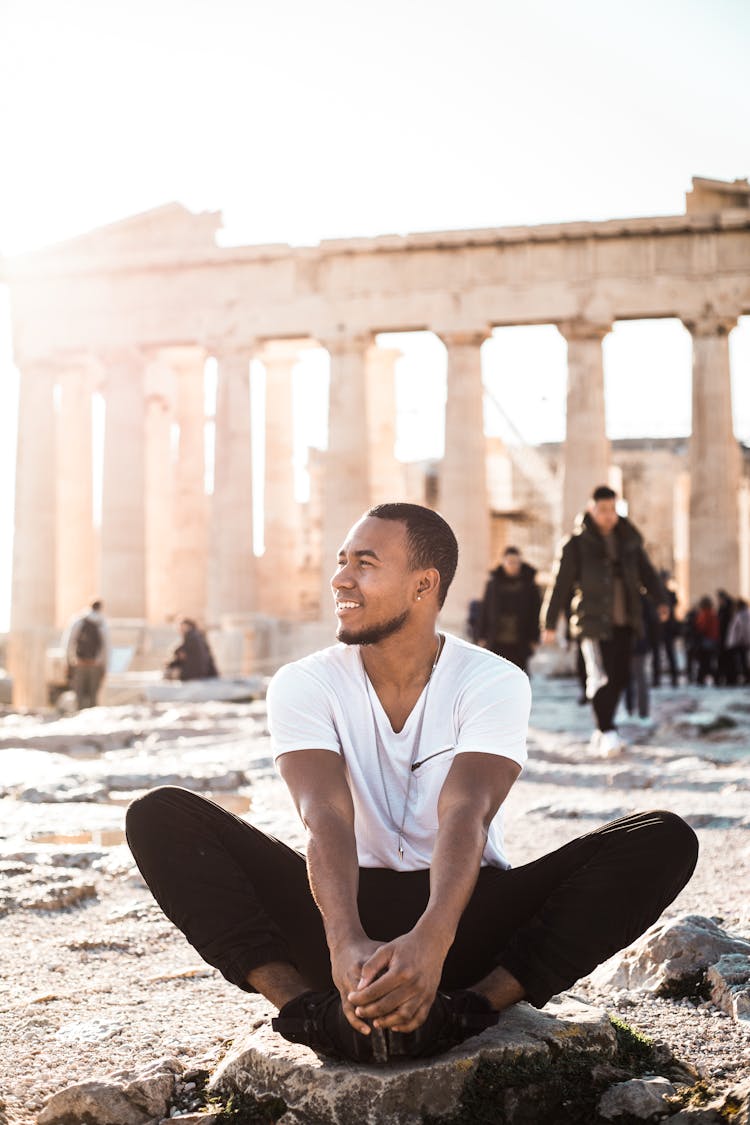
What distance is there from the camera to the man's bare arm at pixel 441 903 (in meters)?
2.88

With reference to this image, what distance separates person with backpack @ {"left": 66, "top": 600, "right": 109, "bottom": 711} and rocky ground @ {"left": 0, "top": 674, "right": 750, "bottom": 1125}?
3.07 metres

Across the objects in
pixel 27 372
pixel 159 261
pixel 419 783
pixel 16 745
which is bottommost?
pixel 16 745

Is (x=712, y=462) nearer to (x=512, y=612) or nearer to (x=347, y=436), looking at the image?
(x=347, y=436)

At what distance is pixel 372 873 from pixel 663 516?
3621cm

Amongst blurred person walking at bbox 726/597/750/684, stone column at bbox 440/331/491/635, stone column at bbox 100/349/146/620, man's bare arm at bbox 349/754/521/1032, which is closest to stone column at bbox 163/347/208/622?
stone column at bbox 100/349/146/620

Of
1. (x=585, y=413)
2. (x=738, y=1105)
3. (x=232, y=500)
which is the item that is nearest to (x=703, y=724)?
(x=738, y=1105)

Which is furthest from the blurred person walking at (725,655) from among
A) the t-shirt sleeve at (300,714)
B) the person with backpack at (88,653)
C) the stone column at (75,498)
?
the t-shirt sleeve at (300,714)

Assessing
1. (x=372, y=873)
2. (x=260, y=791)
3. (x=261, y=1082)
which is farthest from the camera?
(x=260, y=791)

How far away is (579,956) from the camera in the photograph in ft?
10.8

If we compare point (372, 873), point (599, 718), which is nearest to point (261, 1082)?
point (372, 873)

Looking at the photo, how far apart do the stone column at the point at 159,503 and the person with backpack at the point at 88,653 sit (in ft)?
54.4

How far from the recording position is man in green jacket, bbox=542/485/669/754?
Result: 10.9 metres

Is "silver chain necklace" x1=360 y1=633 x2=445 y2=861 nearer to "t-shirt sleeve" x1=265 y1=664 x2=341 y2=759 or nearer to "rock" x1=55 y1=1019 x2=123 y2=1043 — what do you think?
"t-shirt sleeve" x1=265 y1=664 x2=341 y2=759

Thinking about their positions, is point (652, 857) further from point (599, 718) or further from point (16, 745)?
point (16, 745)
